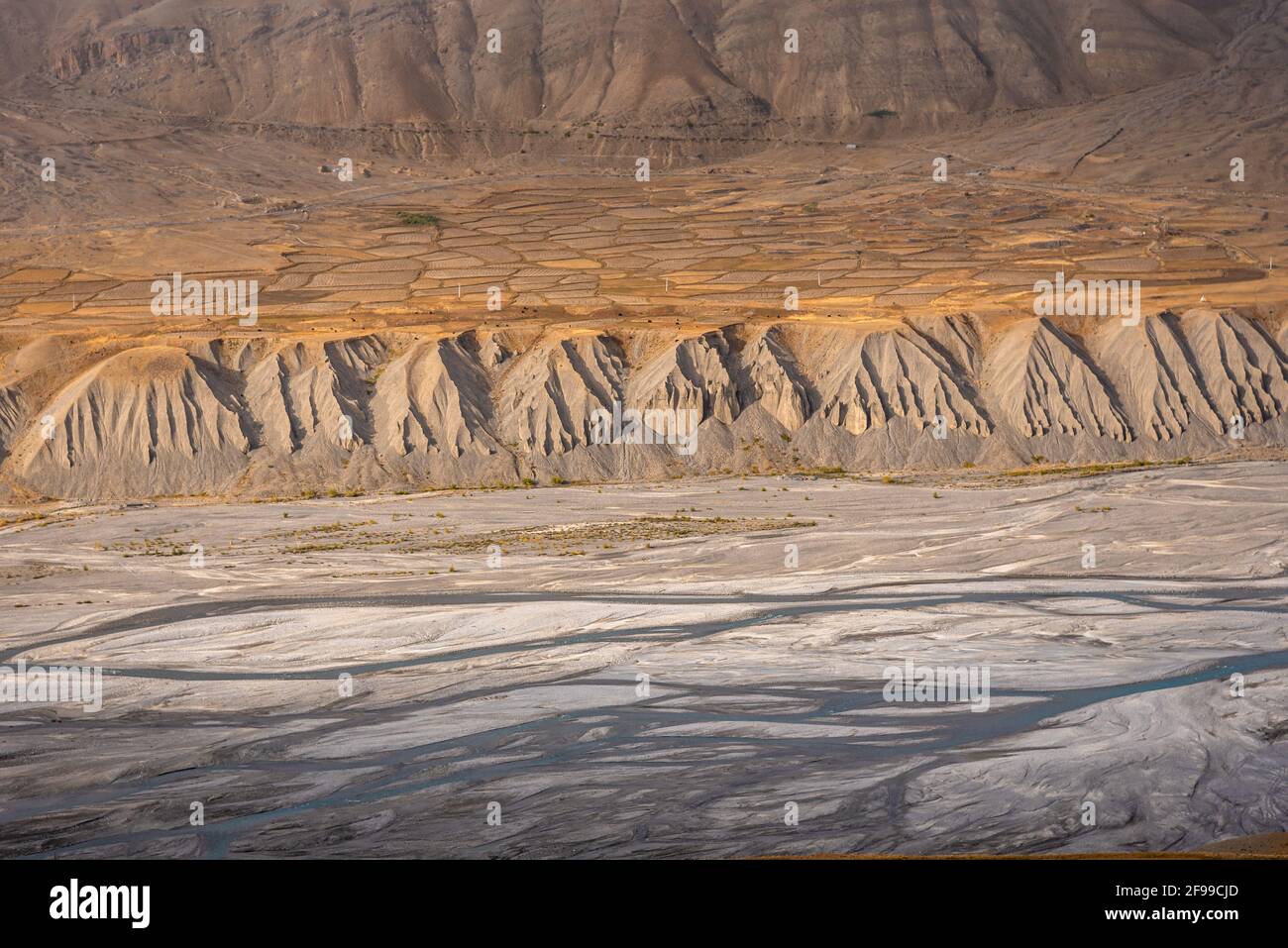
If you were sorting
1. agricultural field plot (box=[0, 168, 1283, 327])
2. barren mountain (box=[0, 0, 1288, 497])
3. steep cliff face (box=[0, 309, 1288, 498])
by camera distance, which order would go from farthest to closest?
agricultural field plot (box=[0, 168, 1283, 327]) < barren mountain (box=[0, 0, 1288, 497]) < steep cliff face (box=[0, 309, 1288, 498])

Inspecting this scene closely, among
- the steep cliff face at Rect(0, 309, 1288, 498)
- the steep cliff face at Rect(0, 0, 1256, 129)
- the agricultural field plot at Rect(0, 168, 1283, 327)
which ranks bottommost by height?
the steep cliff face at Rect(0, 309, 1288, 498)

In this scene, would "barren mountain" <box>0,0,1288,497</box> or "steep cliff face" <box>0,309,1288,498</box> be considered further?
"barren mountain" <box>0,0,1288,497</box>

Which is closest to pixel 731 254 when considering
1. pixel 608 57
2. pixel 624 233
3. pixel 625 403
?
pixel 624 233

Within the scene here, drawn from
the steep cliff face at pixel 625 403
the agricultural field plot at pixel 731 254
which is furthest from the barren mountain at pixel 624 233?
the agricultural field plot at pixel 731 254

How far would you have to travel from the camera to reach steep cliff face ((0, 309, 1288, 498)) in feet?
143

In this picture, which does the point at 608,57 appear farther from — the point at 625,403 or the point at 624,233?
the point at 625,403

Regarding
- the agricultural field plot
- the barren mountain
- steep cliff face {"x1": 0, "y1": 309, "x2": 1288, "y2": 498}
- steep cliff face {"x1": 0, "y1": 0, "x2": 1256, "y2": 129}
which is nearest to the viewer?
steep cliff face {"x1": 0, "y1": 309, "x2": 1288, "y2": 498}

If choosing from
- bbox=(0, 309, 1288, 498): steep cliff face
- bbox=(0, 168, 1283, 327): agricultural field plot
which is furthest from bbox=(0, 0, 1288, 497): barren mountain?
bbox=(0, 168, 1283, 327): agricultural field plot

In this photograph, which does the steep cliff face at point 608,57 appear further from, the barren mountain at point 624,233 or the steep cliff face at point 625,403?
the steep cliff face at point 625,403

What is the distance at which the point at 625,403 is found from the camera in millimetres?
46000

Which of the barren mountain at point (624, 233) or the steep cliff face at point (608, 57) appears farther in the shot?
the steep cliff face at point (608, 57)

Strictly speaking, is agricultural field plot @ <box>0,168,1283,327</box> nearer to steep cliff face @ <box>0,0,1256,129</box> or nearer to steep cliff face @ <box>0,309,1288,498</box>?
steep cliff face @ <box>0,309,1288,498</box>

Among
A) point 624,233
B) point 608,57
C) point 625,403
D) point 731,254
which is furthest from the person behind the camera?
point 608,57

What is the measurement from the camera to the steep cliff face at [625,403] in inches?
1714
